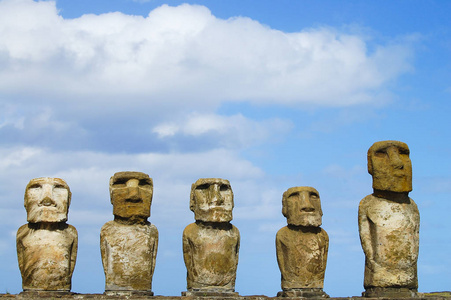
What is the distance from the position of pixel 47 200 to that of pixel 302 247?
20.4 feet

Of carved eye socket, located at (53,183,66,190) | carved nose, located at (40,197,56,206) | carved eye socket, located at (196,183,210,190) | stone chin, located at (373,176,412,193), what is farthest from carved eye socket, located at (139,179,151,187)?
stone chin, located at (373,176,412,193)

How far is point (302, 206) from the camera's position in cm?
2077

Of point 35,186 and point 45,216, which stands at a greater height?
point 35,186

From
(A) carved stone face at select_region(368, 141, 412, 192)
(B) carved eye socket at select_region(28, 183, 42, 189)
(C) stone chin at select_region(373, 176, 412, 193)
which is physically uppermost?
A: (A) carved stone face at select_region(368, 141, 412, 192)

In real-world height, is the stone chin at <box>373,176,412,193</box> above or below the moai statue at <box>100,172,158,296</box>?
above

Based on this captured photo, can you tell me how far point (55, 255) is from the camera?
20.2 meters

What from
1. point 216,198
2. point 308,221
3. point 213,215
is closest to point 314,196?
point 308,221

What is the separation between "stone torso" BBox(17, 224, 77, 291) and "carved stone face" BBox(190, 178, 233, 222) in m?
3.14

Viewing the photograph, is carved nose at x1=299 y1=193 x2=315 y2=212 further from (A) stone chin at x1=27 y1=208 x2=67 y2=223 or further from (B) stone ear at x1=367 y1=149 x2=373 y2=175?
(A) stone chin at x1=27 y1=208 x2=67 y2=223

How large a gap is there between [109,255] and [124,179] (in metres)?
1.83

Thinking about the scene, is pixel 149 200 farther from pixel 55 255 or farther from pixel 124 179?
pixel 55 255

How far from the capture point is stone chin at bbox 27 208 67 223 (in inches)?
792

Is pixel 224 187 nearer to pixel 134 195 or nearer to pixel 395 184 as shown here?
pixel 134 195

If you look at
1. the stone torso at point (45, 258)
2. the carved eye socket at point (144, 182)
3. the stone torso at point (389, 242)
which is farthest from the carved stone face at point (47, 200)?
the stone torso at point (389, 242)
